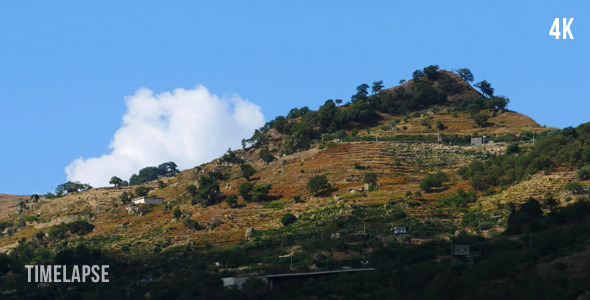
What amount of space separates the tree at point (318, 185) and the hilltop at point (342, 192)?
302mm

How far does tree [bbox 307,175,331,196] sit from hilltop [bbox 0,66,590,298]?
302 millimetres

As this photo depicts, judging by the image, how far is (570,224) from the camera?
84.7 m

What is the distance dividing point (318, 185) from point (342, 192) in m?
4.16

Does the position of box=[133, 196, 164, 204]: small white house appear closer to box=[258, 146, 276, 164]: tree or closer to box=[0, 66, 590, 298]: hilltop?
box=[0, 66, 590, 298]: hilltop

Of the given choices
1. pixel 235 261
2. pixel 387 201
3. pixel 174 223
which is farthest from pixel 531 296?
pixel 174 223

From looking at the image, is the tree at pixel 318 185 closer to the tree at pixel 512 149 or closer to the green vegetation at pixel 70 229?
the tree at pixel 512 149

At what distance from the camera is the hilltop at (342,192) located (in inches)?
3816

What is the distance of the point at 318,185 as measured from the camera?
12150 centimetres

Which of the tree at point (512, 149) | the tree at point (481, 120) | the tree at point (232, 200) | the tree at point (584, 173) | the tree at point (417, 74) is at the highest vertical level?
the tree at point (417, 74)

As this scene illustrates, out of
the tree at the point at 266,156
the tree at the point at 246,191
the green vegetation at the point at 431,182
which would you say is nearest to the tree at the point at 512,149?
the green vegetation at the point at 431,182

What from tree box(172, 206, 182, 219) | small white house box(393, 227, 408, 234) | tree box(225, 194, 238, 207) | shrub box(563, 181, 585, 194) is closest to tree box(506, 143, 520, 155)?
shrub box(563, 181, 585, 194)

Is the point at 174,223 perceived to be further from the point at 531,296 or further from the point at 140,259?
the point at 531,296

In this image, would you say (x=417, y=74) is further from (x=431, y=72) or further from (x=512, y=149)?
(x=512, y=149)

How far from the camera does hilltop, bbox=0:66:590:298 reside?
96.9m
